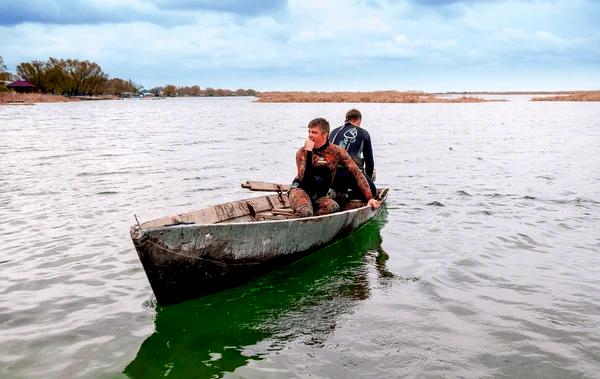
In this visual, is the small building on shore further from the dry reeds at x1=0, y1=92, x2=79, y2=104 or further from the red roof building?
the dry reeds at x1=0, y1=92, x2=79, y2=104

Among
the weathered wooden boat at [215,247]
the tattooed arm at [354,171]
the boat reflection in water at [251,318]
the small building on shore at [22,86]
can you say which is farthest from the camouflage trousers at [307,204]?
the small building on shore at [22,86]

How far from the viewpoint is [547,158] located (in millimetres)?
24219

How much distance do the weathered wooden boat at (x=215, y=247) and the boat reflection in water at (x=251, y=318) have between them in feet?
0.76

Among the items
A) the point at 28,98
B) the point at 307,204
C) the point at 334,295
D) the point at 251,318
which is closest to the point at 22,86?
the point at 28,98

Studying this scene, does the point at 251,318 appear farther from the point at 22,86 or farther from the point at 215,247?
the point at 22,86

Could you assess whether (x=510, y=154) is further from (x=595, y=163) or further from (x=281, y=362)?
(x=281, y=362)

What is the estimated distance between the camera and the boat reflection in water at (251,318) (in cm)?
560

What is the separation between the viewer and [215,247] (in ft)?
22.6

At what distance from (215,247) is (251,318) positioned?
105 cm

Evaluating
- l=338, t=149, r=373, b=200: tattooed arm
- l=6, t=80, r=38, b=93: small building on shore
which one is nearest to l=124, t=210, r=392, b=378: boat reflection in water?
l=338, t=149, r=373, b=200: tattooed arm

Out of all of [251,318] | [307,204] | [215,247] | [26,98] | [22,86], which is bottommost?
[251,318]

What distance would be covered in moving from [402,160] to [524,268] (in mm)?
16003

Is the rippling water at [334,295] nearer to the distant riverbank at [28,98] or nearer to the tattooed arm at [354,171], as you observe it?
the tattooed arm at [354,171]

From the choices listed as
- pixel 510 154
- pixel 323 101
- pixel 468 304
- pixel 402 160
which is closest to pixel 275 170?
pixel 402 160
